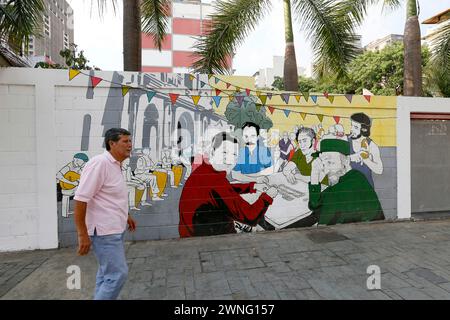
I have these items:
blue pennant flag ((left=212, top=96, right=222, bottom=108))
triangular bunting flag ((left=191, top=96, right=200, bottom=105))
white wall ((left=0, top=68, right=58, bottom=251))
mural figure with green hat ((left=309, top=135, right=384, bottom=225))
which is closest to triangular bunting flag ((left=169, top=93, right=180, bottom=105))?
triangular bunting flag ((left=191, top=96, right=200, bottom=105))

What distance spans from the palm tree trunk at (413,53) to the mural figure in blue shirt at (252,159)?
4163 mm

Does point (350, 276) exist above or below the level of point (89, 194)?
below

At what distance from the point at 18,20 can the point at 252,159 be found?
3997 millimetres

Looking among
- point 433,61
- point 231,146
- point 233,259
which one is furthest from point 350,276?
point 433,61

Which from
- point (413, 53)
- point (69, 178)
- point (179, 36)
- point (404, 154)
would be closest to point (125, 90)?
point (69, 178)

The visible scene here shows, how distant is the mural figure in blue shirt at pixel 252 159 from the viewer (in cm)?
518

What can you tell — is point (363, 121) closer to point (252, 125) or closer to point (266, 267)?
point (252, 125)

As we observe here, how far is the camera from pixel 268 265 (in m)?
3.86

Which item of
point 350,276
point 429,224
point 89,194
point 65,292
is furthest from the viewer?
point 429,224

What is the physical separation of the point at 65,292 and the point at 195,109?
314 cm

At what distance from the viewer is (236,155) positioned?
5.16 meters

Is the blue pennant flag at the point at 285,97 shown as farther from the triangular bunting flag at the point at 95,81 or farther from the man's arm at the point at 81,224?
the man's arm at the point at 81,224

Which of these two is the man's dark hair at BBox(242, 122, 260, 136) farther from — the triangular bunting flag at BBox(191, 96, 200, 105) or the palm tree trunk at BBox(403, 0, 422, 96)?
the palm tree trunk at BBox(403, 0, 422, 96)

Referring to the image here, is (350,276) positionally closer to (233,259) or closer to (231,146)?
(233,259)
